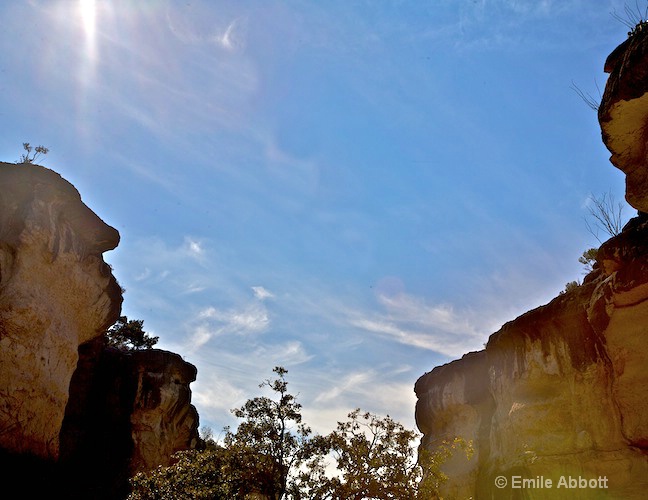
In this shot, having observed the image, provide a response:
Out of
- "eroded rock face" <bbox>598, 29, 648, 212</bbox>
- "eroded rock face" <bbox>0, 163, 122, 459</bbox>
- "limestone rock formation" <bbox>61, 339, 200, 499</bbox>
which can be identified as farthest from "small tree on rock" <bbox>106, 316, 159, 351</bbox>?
"eroded rock face" <bbox>598, 29, 648, 212</bbox>

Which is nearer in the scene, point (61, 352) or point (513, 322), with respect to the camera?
point (61, 352)

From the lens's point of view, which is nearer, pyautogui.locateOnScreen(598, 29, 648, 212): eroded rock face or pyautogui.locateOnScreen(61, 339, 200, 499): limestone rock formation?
pyautogui.locateOnScreen(598, 29, 648, 212): eroded rock face

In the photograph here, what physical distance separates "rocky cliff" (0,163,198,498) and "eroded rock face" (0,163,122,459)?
46 millimetres

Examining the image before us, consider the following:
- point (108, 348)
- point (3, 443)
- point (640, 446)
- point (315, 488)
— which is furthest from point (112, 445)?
point (640, 446)

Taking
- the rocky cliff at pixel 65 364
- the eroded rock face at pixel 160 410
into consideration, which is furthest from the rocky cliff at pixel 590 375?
the rocky cliff at pixel 65 364

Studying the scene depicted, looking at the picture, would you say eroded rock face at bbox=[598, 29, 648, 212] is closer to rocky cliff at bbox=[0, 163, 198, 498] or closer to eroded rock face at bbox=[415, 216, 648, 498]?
eroded rock face at bbox=[415, 216, 648, 498]

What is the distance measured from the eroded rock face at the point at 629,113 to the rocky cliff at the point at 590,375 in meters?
0.03

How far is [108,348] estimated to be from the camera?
38188 millimetres

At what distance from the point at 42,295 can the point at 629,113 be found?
2458 cm

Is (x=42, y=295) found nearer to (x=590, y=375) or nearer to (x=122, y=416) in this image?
(x=122, y=416)

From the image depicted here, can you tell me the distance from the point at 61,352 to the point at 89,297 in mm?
4100

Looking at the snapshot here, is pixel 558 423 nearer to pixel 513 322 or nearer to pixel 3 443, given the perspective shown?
pixel 513 322

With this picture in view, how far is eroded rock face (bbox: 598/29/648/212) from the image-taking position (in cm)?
1589

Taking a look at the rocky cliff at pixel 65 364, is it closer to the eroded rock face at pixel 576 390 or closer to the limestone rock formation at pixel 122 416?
the limestone rock formation at pixel 122 416
